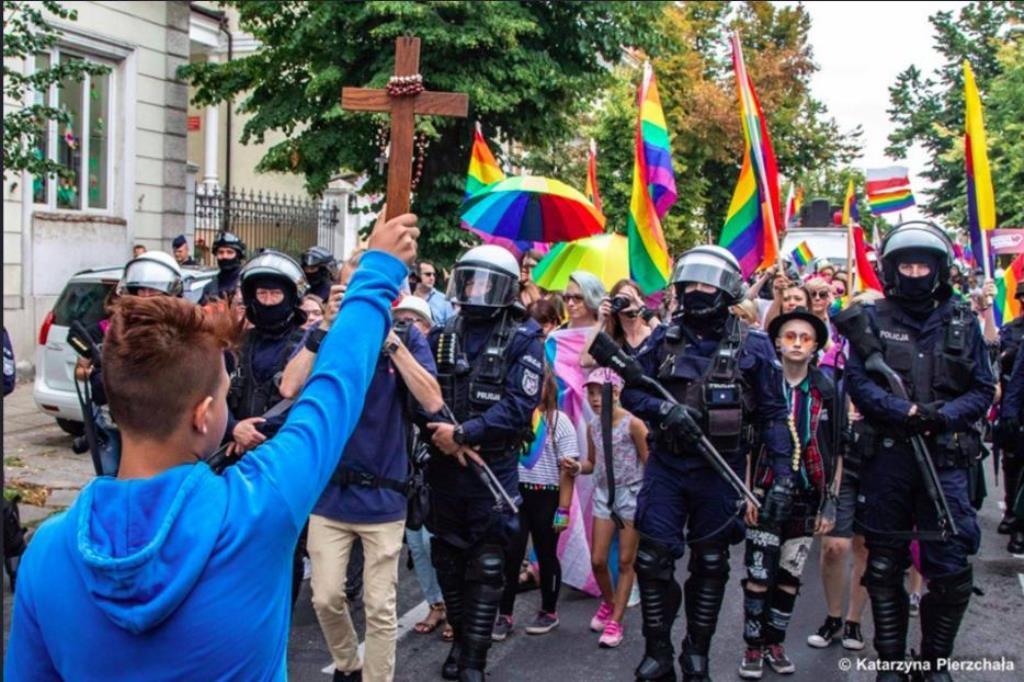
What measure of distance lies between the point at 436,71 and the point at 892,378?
1023 cm

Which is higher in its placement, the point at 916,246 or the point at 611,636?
the point at 916,246

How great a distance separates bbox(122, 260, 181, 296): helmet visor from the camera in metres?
5.98

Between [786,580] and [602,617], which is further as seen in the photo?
[602,617]

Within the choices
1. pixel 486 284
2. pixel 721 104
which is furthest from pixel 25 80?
pixel 721 104

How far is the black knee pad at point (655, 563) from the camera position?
5.05 metres

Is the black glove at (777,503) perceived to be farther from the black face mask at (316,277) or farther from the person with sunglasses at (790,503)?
the black face mask at (316,277)

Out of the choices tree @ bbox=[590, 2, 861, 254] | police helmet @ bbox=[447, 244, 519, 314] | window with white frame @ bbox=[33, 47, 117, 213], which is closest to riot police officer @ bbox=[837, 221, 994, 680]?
police helmet @ bbox=[447, 244, 519, 314]

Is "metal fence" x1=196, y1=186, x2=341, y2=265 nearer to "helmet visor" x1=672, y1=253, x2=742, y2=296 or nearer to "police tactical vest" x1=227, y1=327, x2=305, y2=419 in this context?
"police tactical vest" x1=227, y1=327, x2=305, y2=419

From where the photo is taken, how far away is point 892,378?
5074 mm

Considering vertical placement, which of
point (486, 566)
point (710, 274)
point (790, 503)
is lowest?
point (486, 566)

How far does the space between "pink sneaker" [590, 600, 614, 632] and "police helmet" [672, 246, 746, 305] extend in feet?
6.69

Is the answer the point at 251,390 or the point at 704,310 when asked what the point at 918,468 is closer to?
the point at 704,310

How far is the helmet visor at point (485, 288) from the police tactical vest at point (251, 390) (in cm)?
83

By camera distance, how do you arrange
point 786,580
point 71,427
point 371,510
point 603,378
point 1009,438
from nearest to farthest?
point 371,510 → point 786,580 → point 603,378 → point 1009,438 → point 71,427
